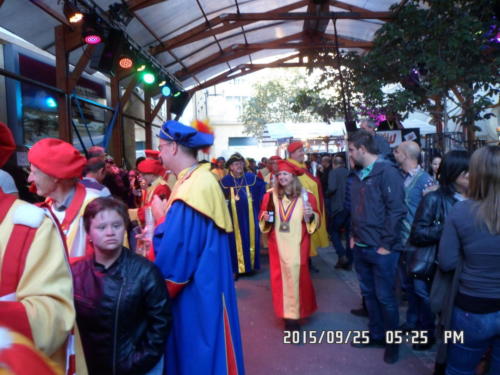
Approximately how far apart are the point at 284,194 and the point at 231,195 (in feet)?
8.71

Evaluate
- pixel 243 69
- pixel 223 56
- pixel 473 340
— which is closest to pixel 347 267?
pixel 473 340

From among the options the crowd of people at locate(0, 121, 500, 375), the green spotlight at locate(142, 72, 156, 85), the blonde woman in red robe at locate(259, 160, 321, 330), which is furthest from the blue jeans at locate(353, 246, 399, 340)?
the green spotlight at locate(142, 72, 156, 85)

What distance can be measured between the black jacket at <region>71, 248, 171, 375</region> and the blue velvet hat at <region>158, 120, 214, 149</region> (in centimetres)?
75

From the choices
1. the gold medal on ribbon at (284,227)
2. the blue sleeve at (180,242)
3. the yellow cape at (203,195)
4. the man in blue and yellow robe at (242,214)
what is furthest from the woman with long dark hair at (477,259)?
the man in blue and yellow robe at (242,214)

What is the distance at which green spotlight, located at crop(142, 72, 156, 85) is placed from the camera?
9155 mm

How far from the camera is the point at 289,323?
437cm

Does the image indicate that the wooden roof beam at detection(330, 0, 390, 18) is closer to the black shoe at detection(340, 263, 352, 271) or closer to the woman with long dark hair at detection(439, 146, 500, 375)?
the black shoe at detection(340, 263, 352, 271)

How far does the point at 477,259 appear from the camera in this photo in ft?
7.13

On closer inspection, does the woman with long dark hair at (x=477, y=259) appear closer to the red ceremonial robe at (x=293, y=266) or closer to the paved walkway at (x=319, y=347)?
the paved walkway at (x=319, y=347)

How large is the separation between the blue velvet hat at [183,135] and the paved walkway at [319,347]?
2.17 metres

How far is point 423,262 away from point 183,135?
1901mm

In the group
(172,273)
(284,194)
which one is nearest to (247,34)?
(284,194)

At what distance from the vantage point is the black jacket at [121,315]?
193 centimetres
